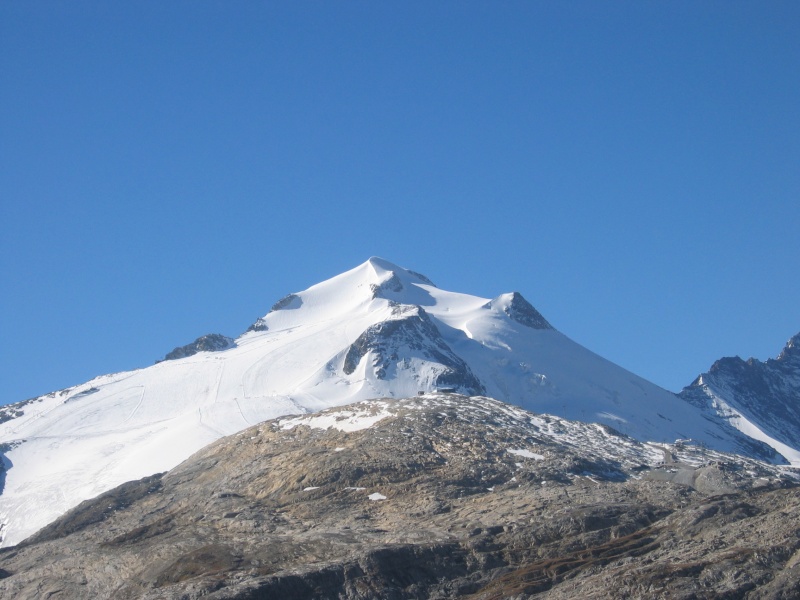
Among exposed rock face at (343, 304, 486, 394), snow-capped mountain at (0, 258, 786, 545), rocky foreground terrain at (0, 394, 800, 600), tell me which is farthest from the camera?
exposed rock face at (343, 304, 486, 394)

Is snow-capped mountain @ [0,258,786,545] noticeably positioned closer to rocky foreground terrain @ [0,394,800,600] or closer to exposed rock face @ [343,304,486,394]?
exposed rock face @ [343,304,486,394]

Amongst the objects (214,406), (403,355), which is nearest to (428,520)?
(214,406)

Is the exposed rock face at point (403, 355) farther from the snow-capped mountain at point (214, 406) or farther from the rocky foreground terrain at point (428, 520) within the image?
the rocky foreground terrain at point (428, 520)

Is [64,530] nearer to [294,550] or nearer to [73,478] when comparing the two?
[294,550]

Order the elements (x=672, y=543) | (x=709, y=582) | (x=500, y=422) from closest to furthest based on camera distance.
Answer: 1. (x=709, y=582)
2. (x=672, y=543)
3. (x=500, y=422)

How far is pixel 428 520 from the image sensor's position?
44188 mm

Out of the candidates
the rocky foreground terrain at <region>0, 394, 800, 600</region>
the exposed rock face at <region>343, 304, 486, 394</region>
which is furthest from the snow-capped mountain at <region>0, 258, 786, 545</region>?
the rocky foreground terrain at <region>0, 394, 800, 600</region>

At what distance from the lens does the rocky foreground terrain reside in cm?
3691

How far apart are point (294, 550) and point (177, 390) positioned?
145775 millimetres

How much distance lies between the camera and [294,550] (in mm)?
40656

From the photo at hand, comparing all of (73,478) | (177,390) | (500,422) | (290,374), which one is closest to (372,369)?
(290,374)

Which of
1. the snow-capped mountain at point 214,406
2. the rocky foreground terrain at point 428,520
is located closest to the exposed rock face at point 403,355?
the snow-capped mountain at point 214,406

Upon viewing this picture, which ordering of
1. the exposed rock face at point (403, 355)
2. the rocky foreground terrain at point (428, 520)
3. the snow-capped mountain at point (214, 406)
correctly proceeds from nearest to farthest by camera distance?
the rocky foreground terrain at point (428, 520)
the snow-capped mountain at point (214, 406)
the exposed rock face at point (403, 355)

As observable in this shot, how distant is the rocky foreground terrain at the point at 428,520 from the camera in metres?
36.9
